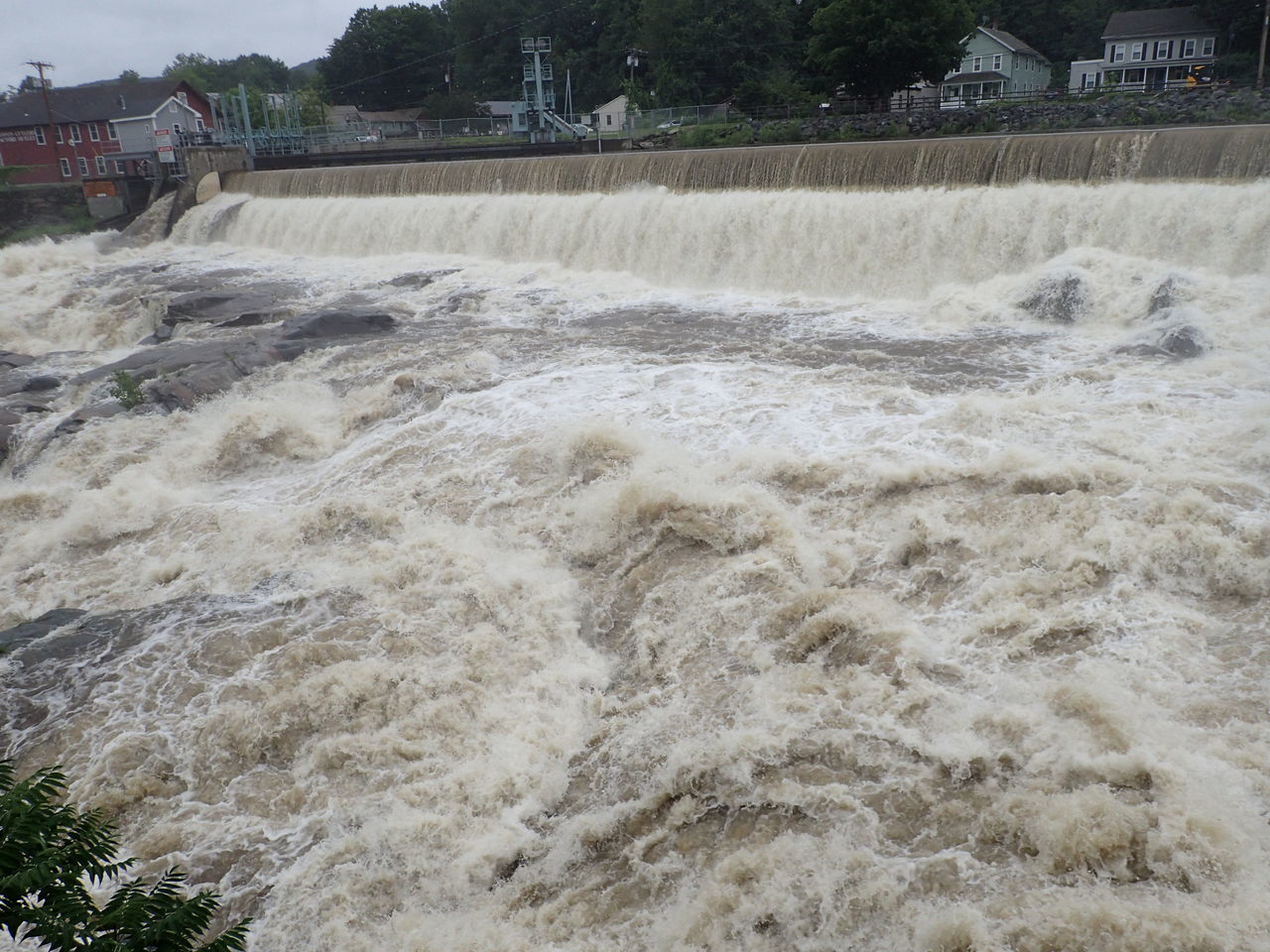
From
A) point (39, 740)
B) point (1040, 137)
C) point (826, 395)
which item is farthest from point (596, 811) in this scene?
point (1040, 137)

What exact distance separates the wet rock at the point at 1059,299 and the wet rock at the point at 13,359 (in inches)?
618

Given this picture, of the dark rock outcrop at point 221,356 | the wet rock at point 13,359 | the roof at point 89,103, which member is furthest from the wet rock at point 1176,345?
the roof at point 89,103

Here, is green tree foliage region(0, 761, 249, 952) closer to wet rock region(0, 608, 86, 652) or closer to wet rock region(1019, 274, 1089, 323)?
wet rock region(0, 608, 86, 652)

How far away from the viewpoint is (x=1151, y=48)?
40281 mm

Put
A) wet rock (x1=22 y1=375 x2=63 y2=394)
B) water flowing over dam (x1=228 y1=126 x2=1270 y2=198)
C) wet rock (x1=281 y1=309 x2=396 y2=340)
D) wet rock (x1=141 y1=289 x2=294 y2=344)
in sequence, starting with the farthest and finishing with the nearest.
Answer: wet rock (x1=141 y1=289 x2=294 y2=344), wet rock (x1=281 y1=309 x2=396 y2=340), wet rock (x1=22 y1=375 x2=63 y2=394), water flowing over dam (x1=228 y1=126 x2=1270 y2=198)

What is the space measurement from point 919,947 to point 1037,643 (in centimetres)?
233

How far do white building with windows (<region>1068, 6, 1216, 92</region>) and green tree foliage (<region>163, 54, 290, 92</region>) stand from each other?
7035 cm

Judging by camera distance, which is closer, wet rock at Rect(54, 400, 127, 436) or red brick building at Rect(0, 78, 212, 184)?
wet rock at Rect(54, 400, 127, 436)

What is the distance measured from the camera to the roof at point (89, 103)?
153 feet

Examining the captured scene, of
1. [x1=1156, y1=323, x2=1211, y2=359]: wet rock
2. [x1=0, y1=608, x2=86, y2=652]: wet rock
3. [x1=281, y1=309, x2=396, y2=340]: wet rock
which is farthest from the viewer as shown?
[x1=281, y1=309, x2=396, y2=340]: wet rock

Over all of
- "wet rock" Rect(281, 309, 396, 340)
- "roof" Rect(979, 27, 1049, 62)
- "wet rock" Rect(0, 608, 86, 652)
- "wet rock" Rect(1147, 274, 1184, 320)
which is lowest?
"wet rock" Rect(0, 608, 86, 652)

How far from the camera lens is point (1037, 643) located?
17.7ft

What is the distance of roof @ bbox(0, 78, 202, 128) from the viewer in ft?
153

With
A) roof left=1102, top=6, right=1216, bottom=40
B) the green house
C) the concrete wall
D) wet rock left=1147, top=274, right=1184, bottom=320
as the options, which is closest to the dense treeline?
roof left=1102, top=6, right=1216, bottom=40
